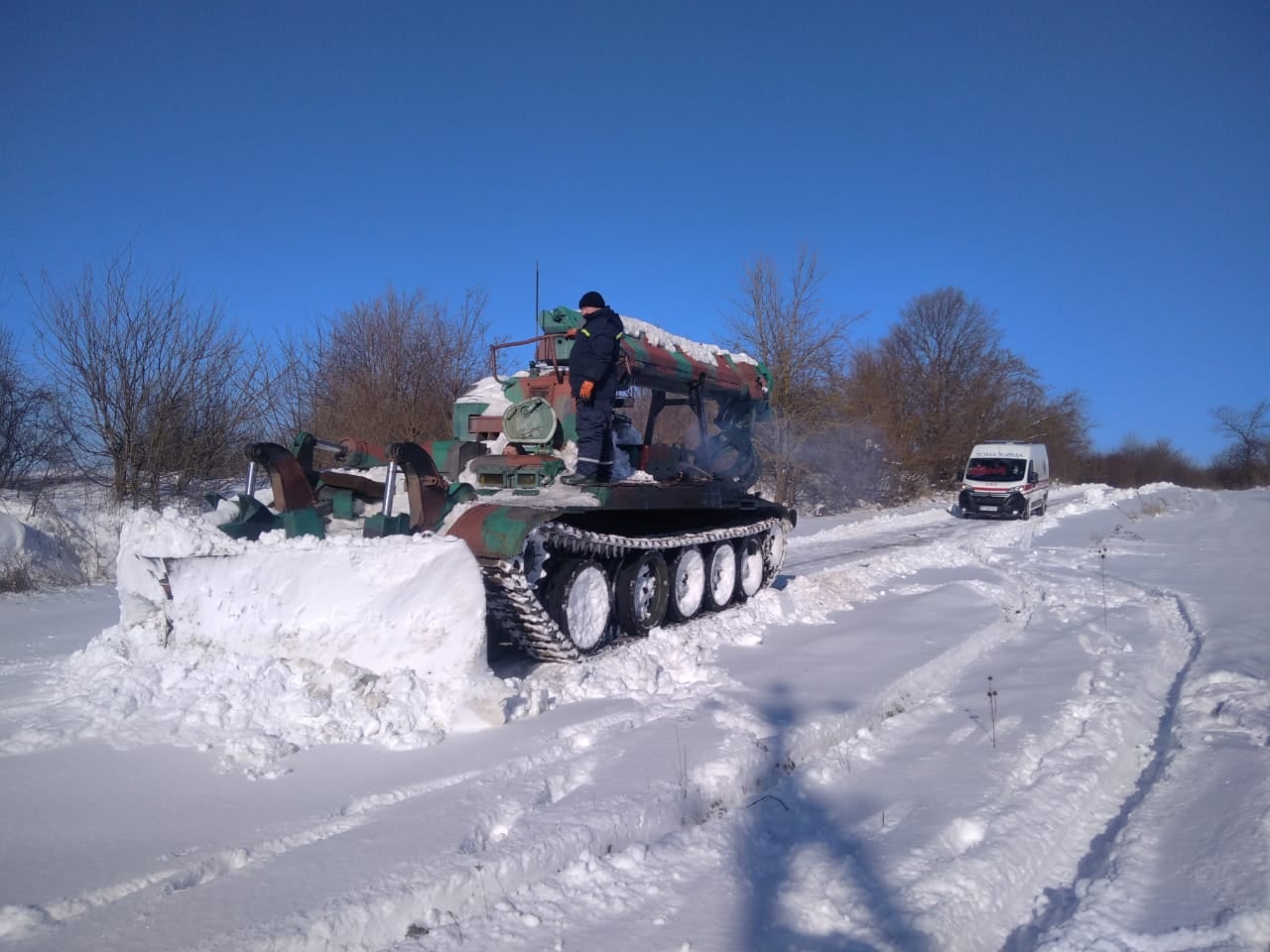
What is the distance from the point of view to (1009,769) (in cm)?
429

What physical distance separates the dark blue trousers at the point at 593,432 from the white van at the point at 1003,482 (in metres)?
19.8

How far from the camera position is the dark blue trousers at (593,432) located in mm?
6645

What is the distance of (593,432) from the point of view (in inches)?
263

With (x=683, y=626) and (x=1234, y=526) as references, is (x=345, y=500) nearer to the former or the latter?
(x=683, y=626)

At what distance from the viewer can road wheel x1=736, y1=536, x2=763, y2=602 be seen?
9039 millimetres

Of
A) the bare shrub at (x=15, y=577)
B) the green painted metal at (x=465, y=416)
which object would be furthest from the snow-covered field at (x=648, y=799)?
the green painted metal at (x=465, y=416)

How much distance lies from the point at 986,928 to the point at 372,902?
2.18 m

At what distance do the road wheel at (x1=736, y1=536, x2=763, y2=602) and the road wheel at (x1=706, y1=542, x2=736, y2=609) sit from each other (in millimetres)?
149

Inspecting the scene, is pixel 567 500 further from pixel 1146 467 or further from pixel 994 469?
pixel 1146 467

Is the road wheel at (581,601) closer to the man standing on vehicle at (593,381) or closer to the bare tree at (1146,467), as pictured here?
the man standing on vehicle at (593,381)

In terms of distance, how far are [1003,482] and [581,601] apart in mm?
20641

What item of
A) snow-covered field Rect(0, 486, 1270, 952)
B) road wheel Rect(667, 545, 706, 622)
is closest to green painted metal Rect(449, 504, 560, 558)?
snow-covered field Rect(0, 486, 1270, 952)

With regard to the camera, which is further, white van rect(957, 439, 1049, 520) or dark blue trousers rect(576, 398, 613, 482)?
white van rect(957, 439, 1049, 520)

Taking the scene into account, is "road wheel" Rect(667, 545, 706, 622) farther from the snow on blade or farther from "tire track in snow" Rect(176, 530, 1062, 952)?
the snow on blade
